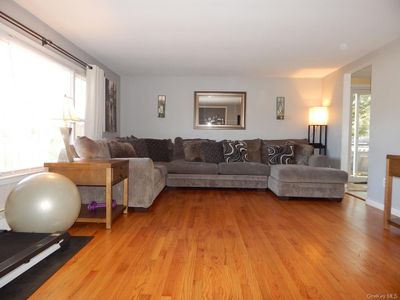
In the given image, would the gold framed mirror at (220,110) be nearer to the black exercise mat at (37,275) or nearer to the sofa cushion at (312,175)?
the sofa cushion at (312,175)

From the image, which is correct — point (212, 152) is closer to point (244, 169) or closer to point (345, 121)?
point (244, 169)

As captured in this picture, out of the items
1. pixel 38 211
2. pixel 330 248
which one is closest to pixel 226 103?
pixel 330 248

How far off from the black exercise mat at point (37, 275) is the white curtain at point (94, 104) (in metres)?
2.29

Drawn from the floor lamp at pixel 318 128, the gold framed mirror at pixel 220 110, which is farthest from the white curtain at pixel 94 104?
the floor lamp at pixel 318 128

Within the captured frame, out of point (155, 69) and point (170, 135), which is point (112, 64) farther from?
point (170, 135)

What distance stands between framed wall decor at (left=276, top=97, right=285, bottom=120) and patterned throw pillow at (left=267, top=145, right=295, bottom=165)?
38.7 inches

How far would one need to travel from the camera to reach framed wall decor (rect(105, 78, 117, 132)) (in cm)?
491

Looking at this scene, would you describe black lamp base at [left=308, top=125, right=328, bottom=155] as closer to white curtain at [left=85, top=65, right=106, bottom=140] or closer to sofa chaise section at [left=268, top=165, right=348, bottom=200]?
sofa chaise section at [left=268, top=165, right=348, bottom=200]

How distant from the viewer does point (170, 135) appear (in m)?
5.74

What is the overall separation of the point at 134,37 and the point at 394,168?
3.26m

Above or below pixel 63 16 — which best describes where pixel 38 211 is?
below

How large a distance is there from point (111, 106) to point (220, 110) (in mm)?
2133

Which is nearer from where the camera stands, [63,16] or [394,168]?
[394,168]

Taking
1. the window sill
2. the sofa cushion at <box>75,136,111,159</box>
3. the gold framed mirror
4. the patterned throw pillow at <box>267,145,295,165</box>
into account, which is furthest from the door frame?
the window sill
